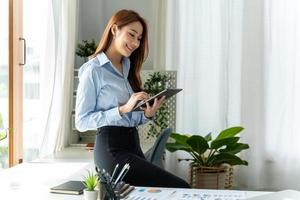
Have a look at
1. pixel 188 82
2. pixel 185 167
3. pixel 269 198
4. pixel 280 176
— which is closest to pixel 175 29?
pixel 188 82

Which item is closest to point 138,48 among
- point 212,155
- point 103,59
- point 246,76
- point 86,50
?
point 103,59

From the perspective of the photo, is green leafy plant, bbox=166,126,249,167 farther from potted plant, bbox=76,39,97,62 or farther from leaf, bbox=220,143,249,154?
potted plant, bbox=76,39,97,62

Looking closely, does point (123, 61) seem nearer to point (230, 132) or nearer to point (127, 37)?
point (127, 37)

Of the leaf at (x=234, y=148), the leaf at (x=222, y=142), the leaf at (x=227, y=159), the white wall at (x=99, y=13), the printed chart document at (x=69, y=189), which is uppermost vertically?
the white wall at (x=99, y=13)

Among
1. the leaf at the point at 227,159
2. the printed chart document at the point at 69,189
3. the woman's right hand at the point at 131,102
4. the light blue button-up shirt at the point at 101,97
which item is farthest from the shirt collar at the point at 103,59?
the leaf at the point at 227,159

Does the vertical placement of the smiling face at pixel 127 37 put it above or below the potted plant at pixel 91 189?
above

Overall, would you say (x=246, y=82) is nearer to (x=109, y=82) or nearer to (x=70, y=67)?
(x=70, y=67)

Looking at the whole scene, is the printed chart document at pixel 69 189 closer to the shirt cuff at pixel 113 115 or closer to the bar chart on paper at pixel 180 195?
the bar chart on paper at pixel 180 195

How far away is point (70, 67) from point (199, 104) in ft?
3.64

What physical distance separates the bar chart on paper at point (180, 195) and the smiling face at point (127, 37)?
70 centimetres

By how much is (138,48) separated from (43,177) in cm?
81

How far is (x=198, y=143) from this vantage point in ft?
11.9

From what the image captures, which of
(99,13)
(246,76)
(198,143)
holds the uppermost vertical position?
(99,13)

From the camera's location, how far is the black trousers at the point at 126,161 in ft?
7.32
